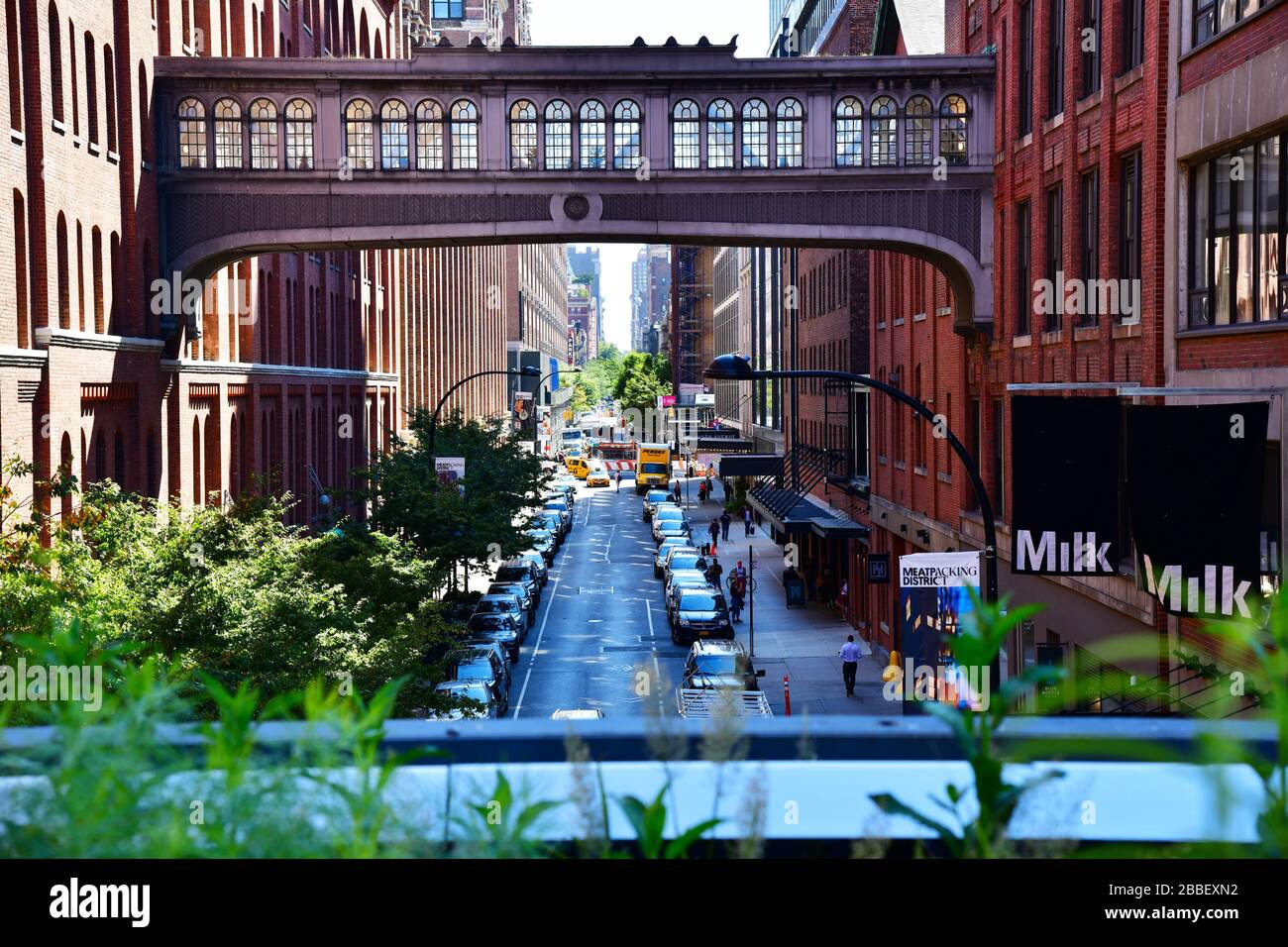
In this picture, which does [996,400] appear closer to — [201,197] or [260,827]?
[201,197]

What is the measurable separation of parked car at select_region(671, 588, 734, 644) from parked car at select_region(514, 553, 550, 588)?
12441 millimetres

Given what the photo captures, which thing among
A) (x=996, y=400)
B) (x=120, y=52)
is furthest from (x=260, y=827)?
(x=120, y=52)

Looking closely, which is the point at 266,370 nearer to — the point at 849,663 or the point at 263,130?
the point at 263,130

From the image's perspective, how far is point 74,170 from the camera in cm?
2925

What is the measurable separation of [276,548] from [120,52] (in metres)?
15.9

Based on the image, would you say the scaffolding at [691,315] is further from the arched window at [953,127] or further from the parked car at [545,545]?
the arched window at [953,127]

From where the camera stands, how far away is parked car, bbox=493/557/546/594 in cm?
5062

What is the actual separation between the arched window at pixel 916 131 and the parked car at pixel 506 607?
16.6 meters

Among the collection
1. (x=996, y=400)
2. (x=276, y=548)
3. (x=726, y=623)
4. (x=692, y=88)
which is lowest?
(x=726, y=623)

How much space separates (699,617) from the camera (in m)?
40.8

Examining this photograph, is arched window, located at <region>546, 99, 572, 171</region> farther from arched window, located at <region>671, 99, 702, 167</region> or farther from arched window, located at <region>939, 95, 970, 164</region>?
arched window, located at <region>939, 95, 970, 164</region>

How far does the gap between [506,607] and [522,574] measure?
8.95 meters

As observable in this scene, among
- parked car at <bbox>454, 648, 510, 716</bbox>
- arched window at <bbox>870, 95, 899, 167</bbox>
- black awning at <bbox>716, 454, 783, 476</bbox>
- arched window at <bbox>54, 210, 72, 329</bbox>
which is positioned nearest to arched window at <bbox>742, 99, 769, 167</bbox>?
arched window at <bbox>870, 95, 899, 167</bbox>

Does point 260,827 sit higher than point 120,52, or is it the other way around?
point 120,52
